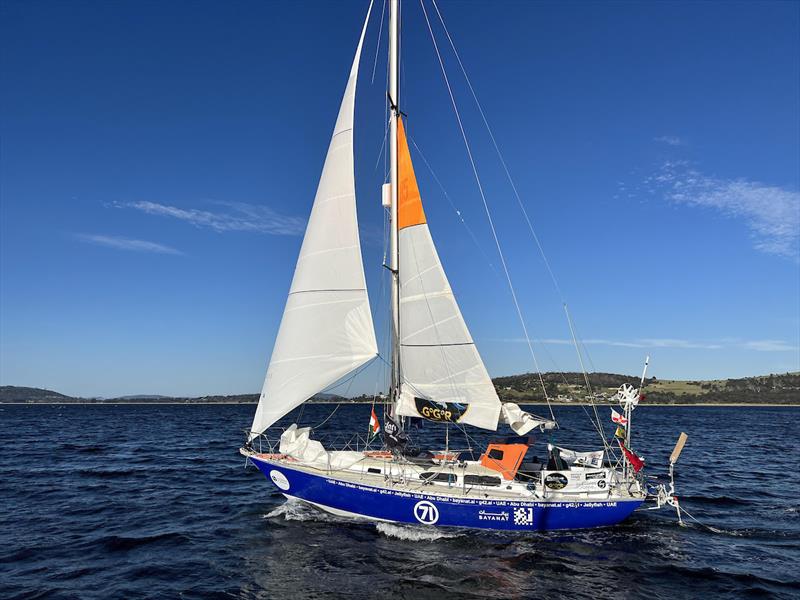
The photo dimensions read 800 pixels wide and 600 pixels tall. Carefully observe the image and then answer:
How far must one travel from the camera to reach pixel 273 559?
1427cm

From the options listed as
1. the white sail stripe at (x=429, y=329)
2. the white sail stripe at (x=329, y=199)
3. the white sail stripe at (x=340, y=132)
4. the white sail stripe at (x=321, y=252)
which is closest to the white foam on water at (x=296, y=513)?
the white sail stripe at (x=429, y=329)

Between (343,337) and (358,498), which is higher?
(343,337)

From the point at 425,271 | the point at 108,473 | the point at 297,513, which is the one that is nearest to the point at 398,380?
the point at 425,271

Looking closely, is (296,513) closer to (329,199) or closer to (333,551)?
(333,551)

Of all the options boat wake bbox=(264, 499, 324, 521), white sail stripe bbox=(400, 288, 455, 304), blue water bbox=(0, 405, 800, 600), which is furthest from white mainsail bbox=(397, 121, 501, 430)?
boat wake bbox=(264, 499, 324, 521)

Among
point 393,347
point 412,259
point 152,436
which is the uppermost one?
point 412,259

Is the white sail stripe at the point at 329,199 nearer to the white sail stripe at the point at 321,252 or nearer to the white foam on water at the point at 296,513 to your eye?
the white sail stripe at the point at 321,252

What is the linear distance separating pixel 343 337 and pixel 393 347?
71.7 inches

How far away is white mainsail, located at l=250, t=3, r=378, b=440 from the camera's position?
16984mm

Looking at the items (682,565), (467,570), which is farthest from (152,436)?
(682,565)

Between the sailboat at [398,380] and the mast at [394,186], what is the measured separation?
0.12 ft

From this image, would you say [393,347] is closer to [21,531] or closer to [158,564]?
[158,564]

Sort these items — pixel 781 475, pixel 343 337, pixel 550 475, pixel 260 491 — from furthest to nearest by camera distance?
pixel 781 475, pixel 260 491, pixel 343 337, pixel 550 475

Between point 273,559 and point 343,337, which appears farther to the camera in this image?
point 343,337
